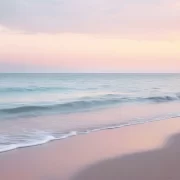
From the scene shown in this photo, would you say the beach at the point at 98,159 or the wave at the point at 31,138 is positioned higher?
the wave at the point at 31,138

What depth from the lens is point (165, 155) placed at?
6.15m

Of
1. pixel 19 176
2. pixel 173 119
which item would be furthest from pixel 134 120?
pixel 19 176

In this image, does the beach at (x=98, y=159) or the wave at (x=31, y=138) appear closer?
the beach at (x=98, y=159)

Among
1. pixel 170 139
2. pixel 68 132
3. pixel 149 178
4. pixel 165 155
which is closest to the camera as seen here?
pixel 149 178

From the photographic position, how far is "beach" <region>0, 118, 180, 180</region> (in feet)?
16.4

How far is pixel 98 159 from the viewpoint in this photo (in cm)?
580

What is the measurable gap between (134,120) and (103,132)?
2.59m

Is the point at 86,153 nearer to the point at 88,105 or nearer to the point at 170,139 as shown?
the point at 170,139

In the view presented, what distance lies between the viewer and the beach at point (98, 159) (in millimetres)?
5008

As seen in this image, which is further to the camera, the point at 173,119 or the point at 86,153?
the point at 173,119

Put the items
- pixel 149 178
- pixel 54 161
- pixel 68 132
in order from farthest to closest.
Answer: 1. pixel 68 132
2. pixel 54 161
3. pixel 149 178

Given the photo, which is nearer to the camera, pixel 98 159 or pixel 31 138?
pixel 98 159

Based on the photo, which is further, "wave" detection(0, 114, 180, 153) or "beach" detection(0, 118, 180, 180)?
"wave" detection(0, 114, 180, 153)

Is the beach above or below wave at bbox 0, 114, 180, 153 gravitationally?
below
